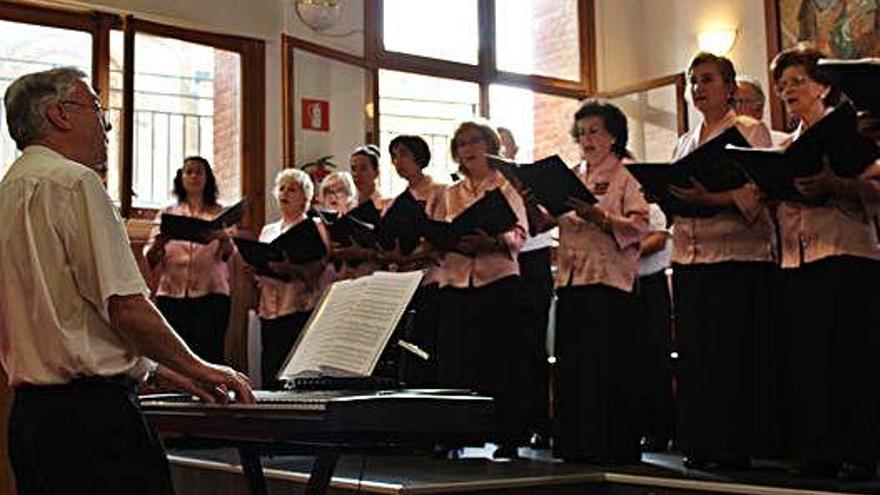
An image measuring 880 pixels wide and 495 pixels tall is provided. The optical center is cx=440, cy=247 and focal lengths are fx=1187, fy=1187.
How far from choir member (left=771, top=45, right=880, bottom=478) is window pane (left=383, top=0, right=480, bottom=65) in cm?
500

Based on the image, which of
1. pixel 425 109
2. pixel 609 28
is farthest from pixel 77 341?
pixel 609 28

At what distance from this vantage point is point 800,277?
329cm

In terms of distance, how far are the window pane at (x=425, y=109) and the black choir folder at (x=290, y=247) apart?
260 centimetres

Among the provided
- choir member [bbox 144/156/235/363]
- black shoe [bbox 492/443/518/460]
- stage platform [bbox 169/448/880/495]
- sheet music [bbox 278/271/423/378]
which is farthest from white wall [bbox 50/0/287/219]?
sheet music [bbox 278/271/423/378]

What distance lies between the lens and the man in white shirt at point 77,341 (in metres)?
2.02

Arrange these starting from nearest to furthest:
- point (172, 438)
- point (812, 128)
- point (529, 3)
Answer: point (172, 438) < point (812, 128) < point (529, 3)

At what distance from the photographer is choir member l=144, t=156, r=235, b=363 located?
17.9ft

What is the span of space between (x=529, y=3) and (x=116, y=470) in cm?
750

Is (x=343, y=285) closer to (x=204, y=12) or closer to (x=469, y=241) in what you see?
(x=469, y=241)

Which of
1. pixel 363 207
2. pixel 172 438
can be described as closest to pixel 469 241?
pixel 363 207

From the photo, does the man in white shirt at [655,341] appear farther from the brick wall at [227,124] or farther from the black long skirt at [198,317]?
the brick wall at [227,124]

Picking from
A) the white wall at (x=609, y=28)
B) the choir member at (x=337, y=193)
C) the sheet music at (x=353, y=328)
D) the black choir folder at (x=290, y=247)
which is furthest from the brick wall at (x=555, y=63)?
the sheet music at (x=353, y=328)

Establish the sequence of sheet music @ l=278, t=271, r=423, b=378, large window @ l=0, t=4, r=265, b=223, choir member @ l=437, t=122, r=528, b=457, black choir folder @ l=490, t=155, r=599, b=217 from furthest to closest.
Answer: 1. large window @ l=0, t=4, r=265, b=223
2. choir member @ l=437, t=122, r=528, b=457
3. black choir folder @ l=490, t=155, r=599, b=217
4. sheet music @ l=278, t=271, r=423, b=378

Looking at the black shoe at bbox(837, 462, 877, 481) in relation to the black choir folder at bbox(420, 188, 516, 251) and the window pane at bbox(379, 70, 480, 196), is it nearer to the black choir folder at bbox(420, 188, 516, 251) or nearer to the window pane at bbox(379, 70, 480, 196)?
the black choir folder at bbox(420, 188, 516, 251)
